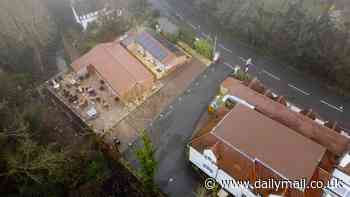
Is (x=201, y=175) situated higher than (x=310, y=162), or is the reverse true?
(x=310, y=162)

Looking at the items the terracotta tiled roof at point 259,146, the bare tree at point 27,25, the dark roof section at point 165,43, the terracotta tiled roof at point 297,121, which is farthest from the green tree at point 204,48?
the bare tree at point 27,25

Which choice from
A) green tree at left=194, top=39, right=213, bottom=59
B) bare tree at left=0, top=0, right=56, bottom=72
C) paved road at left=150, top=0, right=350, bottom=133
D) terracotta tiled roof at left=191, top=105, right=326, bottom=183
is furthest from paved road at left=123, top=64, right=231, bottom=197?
bare tree at left=0, top=0, right=56, bottom=72

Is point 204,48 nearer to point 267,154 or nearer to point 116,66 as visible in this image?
point 116,66

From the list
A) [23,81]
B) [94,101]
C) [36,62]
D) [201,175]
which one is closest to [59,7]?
[36,62]

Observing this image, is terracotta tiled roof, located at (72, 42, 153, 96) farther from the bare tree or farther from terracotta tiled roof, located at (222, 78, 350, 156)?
terracotta tiled roof, located at (222, 78, 350, 156)

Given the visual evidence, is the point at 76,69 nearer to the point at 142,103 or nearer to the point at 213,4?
the point at 142,103

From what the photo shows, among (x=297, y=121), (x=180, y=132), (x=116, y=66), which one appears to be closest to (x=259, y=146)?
(x=297, y=121)
